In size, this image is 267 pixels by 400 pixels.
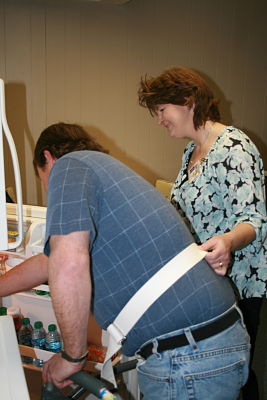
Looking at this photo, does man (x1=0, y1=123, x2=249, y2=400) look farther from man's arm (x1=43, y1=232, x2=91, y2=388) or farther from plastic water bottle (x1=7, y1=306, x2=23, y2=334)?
plastic water bottle (x1=7, y1=306, x2=23, y2=334)

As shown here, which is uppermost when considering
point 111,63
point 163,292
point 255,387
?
point 111,63

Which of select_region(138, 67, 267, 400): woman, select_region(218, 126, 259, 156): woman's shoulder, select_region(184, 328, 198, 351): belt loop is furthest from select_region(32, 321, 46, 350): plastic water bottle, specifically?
select_region(218, 126, 259, 156): woman's shoulder

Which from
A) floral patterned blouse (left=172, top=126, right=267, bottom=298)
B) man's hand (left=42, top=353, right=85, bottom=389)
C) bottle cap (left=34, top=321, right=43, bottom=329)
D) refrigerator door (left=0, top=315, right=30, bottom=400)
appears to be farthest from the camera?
bottle cap (left=34, top=321, right=43, bottom=329)

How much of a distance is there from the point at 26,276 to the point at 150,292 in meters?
0.51

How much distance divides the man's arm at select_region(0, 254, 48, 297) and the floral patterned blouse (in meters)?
0.55

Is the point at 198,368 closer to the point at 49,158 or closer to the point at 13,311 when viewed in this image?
the point at 49,158

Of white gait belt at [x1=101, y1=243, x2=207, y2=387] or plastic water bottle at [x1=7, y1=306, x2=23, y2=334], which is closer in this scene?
white gait belt at [x1=101, y1=243, x2=207, y2=387]

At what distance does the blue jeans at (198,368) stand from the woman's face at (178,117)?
816mm

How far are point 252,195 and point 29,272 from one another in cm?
73

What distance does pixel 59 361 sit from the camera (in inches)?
37.0

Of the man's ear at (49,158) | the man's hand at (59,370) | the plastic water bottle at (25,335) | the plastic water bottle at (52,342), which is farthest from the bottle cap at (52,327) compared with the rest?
the man's ear at (49,158)

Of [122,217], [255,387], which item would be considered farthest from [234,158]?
[255,387]

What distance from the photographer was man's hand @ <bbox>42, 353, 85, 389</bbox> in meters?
0.92

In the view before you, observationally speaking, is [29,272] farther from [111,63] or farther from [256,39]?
[256,39]
